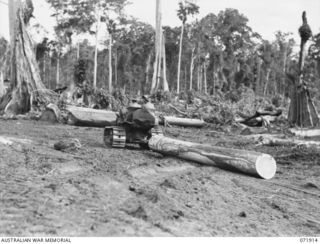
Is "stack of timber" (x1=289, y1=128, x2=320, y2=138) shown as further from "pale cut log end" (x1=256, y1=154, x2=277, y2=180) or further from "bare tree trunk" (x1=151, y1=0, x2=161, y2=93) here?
"bare tree trunk" (x1=151, y1=0, x2=161, y2=93)

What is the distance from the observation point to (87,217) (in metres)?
3.89

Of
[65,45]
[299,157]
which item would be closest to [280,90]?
[65,45]

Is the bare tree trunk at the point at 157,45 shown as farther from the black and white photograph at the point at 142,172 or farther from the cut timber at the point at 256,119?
the cut timber at the point at 256,119

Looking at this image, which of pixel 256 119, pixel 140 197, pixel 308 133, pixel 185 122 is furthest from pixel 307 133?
pixel 140 197

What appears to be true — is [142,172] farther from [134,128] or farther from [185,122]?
[185,122]

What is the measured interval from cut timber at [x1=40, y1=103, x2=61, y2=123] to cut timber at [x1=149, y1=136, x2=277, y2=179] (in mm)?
7376

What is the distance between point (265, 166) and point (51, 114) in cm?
977

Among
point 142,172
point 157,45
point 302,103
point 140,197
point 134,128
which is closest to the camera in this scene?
point 140,197

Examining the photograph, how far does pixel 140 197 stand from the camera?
4785 millimetres

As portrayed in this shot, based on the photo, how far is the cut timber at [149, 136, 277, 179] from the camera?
6.54 meters

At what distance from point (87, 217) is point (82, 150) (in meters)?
4.22

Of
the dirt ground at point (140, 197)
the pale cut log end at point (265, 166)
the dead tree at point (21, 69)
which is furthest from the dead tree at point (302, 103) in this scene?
the pale cut log end at point (265, 166)

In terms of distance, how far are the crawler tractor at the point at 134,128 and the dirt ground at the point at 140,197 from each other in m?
0.77

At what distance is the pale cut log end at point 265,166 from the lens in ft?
21.4
